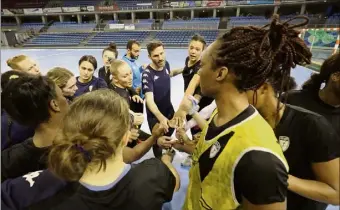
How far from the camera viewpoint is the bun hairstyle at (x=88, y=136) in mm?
859

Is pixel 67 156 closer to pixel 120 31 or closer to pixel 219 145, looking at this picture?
pixel 219 145

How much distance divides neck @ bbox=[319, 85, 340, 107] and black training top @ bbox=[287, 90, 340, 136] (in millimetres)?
18

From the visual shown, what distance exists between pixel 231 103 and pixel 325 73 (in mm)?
775

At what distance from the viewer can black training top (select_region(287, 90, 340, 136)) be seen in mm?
1356

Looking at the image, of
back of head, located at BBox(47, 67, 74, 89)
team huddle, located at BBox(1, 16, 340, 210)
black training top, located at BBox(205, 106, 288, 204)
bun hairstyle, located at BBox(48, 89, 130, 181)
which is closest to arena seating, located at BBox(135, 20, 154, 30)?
back of head, located at BBox(47, 67, 74, 89)

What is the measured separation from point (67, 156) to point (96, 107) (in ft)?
0.72

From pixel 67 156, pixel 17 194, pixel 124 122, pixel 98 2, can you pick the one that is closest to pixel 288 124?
pixel 124 122

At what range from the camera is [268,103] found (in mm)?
1190

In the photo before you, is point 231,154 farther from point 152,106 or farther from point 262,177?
point 152,106

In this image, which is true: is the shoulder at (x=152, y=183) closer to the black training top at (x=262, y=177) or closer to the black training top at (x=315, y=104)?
the black training top at (x=262, y=177)

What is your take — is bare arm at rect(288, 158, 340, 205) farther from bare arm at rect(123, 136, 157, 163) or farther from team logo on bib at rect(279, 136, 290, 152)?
bare arm at rect(123, 136, 157, 163)

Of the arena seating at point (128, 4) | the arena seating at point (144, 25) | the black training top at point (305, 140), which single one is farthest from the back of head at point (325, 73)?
the arena seating at point (128, 4)

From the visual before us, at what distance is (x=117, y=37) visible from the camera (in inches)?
794

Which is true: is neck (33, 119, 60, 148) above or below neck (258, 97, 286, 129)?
below
